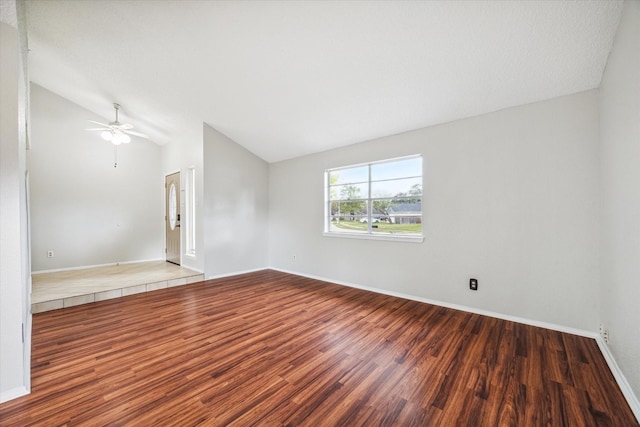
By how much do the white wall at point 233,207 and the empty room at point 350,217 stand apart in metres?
0.06

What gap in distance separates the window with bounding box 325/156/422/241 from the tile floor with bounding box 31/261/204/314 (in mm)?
2855

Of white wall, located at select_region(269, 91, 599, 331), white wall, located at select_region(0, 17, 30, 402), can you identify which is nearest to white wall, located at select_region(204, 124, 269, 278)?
white wall, located at select_region(269, 91, 599, 331)

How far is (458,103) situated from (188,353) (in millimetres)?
3829

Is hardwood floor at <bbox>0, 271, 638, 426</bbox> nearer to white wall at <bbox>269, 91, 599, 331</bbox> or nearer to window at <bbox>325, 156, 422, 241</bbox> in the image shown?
white wall at <bbox>269, 91, 599, 331</bbox>

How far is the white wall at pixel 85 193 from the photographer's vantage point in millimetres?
4801

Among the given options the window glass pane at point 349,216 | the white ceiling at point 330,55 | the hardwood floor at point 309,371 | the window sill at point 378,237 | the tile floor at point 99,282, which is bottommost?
the hardwood floor at point 309,371

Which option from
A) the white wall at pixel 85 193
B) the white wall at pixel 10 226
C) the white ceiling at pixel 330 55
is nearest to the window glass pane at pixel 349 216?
the white ceiling at pixel 330 55

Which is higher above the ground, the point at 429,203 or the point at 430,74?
the point at 430,74

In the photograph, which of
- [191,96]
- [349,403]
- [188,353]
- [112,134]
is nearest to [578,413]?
[349,403]

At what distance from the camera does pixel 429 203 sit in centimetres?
348

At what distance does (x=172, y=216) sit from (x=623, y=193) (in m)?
6.98

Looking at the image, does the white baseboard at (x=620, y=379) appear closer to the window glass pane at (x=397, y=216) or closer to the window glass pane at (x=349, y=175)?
the window glass pane at (x=397, y=216)

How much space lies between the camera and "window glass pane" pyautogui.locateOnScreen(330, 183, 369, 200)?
4318 millimetres

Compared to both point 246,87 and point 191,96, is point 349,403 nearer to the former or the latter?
point 246,87
